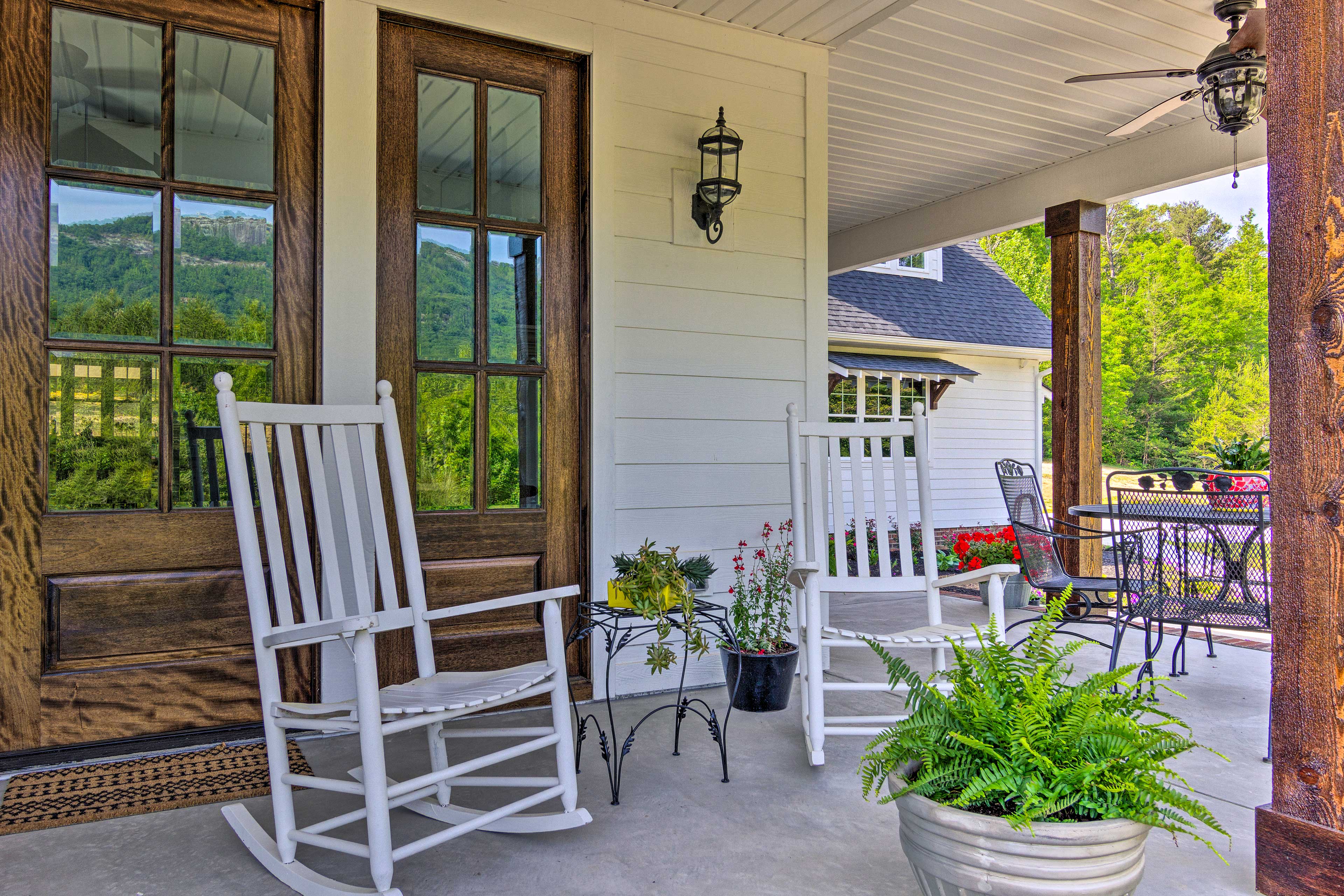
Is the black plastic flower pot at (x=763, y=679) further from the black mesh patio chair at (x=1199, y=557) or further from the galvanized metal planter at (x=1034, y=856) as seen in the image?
the galvanized metal planter at (x=1034, y=856)

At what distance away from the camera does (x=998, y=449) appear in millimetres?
10188

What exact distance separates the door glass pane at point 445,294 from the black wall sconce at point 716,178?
3.06 feet

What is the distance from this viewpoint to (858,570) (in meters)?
2.85

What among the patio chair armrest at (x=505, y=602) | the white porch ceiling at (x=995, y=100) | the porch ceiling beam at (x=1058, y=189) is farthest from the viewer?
the porch ceiling beam at (x=1058, y=189)

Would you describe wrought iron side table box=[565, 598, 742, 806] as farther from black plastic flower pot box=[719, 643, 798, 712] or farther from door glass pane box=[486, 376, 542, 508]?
door glass pane box=[486, 376, 542, 508]

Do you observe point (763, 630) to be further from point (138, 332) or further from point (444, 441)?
point (138, 332)

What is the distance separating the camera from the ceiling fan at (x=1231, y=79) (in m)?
3.17

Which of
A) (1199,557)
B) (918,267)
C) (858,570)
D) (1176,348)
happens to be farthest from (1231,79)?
(1176,348)

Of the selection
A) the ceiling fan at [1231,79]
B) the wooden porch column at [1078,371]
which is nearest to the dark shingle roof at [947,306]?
the wooden porch column at [1078,371]

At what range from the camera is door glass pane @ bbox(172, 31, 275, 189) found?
2.69m

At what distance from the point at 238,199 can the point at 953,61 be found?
323 centimetres

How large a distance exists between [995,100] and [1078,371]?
166cm

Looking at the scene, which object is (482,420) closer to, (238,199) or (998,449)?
(238,199)

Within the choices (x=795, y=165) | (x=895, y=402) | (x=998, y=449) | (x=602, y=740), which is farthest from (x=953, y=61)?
(x=998, y=449)
